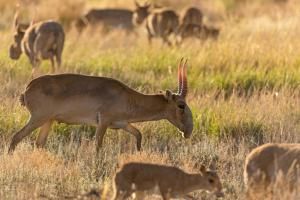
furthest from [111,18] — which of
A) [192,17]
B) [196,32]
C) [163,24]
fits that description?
[196,32]

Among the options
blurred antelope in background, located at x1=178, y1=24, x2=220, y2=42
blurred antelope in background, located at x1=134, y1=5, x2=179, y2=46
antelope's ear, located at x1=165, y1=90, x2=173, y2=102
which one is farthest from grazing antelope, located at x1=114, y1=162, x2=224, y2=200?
blurred antelope in background, located at x1=134, y1=5, x2=179, y2=46

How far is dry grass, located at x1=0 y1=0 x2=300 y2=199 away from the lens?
11.8 m

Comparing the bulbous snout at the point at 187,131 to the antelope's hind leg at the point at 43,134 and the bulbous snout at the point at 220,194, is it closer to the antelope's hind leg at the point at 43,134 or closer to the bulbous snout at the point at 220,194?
the antelope's hind leg at the point at 43,134

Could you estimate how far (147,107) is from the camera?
13734 millimetres

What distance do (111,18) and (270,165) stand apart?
22753 millimetres

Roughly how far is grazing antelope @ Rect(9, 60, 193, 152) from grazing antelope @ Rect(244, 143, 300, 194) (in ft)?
10.2

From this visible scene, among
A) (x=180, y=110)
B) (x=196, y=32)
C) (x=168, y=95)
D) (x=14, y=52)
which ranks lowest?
(x=180, y=110)

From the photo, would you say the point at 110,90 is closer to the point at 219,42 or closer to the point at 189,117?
the point at 189,117

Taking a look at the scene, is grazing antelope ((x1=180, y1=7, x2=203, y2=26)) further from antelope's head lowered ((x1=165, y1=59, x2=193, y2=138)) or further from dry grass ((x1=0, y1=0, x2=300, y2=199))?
antelope's head lowered ((x1=165, y1=59, x2=193, y2=138))

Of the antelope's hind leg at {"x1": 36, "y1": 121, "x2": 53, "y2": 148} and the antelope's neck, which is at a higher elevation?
the antelope's neck

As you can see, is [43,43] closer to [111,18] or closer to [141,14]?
[141,14]

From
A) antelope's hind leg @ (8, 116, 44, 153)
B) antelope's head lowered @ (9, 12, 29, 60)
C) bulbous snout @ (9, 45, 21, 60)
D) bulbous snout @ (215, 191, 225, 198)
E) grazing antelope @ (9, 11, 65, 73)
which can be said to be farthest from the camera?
antelope's head lowered @ (9, 12, 29, 60)

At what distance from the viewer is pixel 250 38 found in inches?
890

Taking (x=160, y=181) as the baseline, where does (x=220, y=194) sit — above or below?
below
